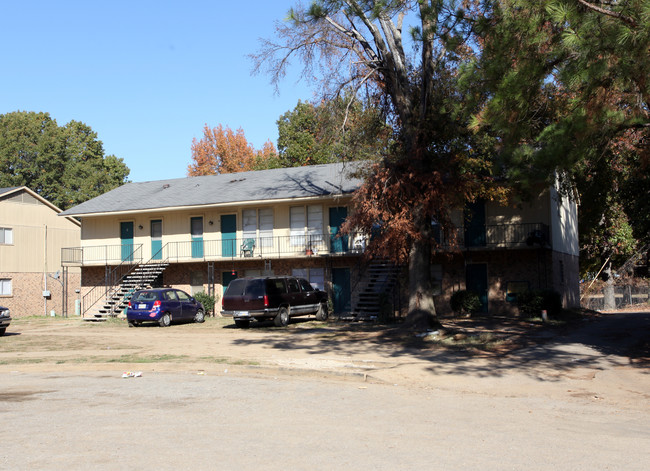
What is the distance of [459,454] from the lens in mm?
6531

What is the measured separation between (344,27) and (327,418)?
15.4 metres

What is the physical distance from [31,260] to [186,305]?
1598 centimetres

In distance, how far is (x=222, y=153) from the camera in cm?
5700

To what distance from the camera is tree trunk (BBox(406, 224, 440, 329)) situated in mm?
19984

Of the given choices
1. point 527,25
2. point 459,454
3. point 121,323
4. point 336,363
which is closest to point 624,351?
point 336,363

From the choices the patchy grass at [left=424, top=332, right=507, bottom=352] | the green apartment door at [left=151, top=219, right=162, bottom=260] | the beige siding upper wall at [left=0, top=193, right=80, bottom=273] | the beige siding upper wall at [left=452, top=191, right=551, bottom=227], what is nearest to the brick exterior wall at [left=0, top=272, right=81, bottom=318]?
the beige siding upper wall at [left=0, top=193, right=80, bottom=273]

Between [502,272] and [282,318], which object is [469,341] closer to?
[282,318]

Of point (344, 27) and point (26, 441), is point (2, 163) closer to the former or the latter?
point (344, 27)

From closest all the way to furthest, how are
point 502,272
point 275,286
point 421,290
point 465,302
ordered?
point 421,290 → point 275,286 → point 465,302 → point 502,272

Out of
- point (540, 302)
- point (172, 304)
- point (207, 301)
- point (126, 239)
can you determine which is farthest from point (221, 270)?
point (540, 302)

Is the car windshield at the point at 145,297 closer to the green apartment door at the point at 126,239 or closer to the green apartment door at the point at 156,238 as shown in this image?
the green apartment door at the point at 156,238

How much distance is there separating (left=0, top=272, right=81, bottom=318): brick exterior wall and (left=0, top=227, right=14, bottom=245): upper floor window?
1939 mm

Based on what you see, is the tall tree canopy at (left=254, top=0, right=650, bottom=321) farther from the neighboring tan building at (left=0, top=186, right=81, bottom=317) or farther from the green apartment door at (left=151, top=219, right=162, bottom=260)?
the neighboring tan building at (left=0, top=186, right=81, bottom=317)

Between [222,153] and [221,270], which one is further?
[222,153]
